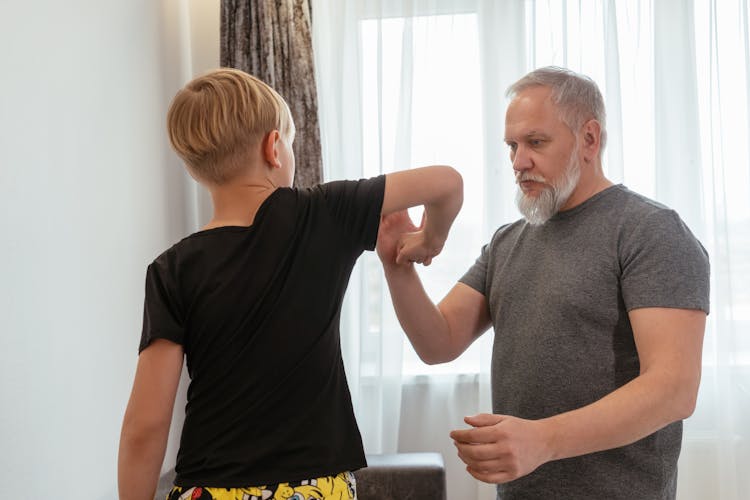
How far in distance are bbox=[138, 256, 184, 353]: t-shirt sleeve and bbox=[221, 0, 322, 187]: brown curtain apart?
7.02ft

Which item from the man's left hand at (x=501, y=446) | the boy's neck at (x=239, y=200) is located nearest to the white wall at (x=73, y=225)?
the boy's neck at (x=239, y=200)

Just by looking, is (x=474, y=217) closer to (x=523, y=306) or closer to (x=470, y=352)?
(x=470, y=352)

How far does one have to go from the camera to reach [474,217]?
3.65m

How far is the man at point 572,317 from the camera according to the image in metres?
1.38

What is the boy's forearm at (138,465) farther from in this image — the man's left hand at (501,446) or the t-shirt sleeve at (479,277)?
the t-shirt sleeve at (479,277)

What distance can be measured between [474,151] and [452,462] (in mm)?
1434

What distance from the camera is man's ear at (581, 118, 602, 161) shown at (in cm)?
180

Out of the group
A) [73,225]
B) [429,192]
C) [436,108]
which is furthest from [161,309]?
[436,108]

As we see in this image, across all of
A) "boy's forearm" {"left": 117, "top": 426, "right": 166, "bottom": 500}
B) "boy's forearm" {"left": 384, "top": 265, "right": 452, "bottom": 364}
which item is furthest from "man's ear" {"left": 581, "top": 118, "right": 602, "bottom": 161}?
"boy's forearm" {"left": 117, "top": 426, "right": 166, "bottom": 500}

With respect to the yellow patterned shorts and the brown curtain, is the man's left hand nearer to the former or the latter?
the yellow patterned shorts

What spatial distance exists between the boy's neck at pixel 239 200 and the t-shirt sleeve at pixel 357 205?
0.39ft

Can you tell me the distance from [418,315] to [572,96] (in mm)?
601

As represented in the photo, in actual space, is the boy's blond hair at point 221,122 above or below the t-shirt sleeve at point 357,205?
above

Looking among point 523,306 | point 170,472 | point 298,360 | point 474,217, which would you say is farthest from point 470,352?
point 298,360
